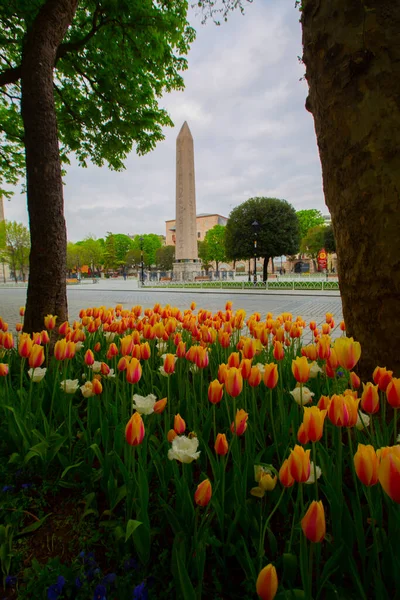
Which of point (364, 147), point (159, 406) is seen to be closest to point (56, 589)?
point (159, 406)

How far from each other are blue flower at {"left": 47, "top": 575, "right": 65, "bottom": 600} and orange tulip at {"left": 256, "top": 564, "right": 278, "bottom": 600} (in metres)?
→ 0.77

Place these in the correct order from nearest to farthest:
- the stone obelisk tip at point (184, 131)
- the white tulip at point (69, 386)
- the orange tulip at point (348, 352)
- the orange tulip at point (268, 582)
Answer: the orange tulip at point (268, 582) → the orange tulip at point (348, 352) → the white tulip at point (69, 386) → the stone obelisk tip at point (184, 131)

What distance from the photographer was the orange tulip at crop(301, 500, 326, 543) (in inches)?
33.1

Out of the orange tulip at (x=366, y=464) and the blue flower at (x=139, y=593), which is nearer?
the orange tulip at (x=366, y=464)

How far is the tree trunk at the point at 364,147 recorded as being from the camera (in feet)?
5.62

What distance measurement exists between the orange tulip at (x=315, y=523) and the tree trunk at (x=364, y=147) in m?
1.22

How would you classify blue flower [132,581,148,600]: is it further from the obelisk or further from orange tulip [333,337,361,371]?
the obelisk

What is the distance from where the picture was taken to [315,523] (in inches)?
33.5

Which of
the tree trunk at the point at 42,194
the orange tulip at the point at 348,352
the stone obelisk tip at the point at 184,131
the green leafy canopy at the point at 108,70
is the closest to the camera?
the orange tulip at the point at 348,352

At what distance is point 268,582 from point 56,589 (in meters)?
0.81

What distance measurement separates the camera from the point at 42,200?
385 centimetres

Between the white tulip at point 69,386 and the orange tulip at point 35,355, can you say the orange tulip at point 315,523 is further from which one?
the orange tulip at point 35,355

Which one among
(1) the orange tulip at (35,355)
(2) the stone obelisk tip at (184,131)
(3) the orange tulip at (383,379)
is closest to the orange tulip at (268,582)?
(3) the orange tulip at (383,379)

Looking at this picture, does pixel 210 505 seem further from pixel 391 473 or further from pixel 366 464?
pixel 391 473
